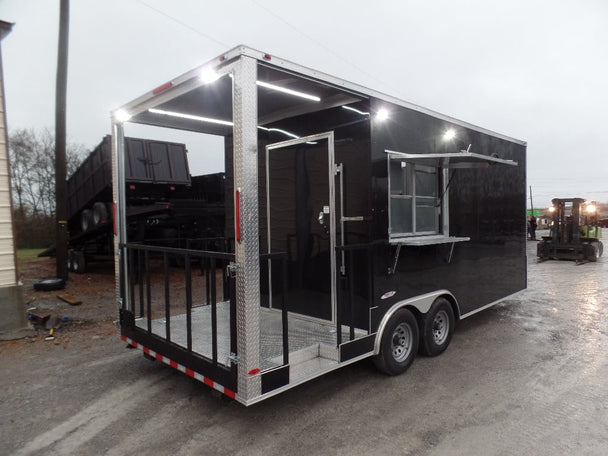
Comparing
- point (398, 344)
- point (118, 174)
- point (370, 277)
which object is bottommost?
point (398, 344)

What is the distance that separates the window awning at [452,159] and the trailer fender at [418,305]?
4.60ft

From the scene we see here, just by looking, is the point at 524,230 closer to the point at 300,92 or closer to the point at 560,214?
the point at 300,92

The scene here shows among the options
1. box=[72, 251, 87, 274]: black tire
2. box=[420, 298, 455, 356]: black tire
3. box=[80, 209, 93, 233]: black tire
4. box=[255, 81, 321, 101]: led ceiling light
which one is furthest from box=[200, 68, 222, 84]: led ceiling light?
box=[72, 251, 87, 274]: black tire

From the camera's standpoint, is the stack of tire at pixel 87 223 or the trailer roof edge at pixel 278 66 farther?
the stack of tire at pixel 87 223

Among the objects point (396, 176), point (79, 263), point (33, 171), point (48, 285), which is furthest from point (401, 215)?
point (33, 171)

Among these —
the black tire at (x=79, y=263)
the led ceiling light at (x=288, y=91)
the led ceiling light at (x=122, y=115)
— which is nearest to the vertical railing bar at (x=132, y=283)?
the led ceiling light at (x=122, y=115)

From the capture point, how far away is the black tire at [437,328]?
4.44 metres

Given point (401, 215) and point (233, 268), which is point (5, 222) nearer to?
point (233, 268)

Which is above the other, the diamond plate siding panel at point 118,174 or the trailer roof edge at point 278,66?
the trailer roof edge at point 278,66

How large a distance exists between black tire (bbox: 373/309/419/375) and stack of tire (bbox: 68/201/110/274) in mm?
8445

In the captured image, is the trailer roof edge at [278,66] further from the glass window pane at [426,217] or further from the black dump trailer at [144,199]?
the black dump trailer at [144,199]

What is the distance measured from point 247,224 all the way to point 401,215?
1993 millimetres

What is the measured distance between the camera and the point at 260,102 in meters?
4.26

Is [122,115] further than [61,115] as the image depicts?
No
